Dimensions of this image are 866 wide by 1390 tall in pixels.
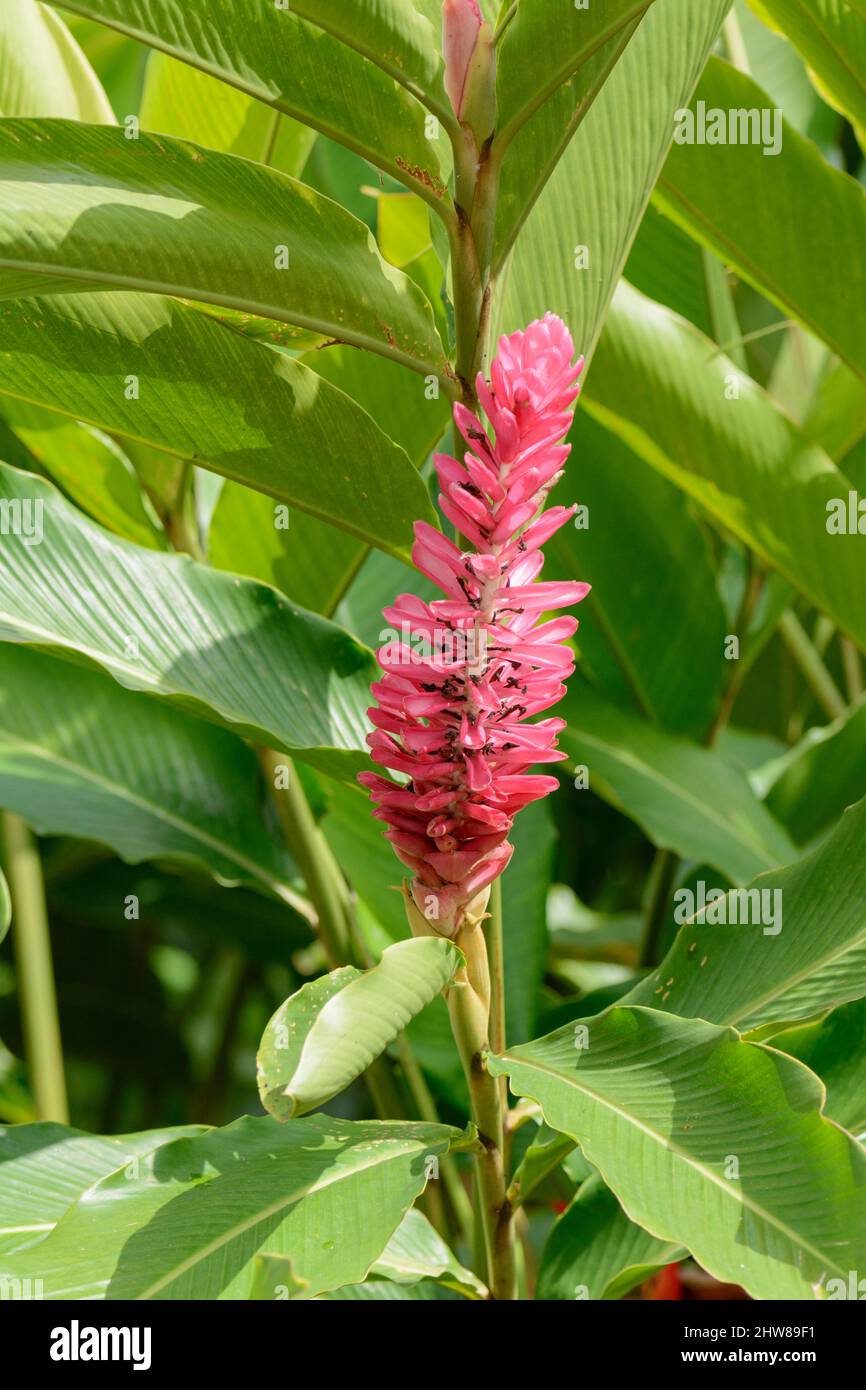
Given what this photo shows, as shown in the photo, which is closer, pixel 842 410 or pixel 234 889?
pixel 842 410

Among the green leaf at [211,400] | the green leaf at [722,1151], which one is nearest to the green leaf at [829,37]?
the green leaf at [211,400]

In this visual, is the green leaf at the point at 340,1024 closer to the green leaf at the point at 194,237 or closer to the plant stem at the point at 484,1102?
the plant stem at the point at 484,1102

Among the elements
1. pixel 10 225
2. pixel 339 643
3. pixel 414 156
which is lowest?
pixel 339 643

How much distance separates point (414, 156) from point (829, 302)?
64 cm

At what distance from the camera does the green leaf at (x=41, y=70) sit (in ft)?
3.16

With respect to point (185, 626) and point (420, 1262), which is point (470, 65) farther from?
point (420, 1262)

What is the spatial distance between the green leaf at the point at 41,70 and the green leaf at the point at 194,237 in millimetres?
336

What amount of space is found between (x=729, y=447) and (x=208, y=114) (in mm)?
564

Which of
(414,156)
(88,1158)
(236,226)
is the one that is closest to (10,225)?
(236,226)

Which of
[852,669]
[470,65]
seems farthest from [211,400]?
[852,669]

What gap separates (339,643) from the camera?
957 millimetres

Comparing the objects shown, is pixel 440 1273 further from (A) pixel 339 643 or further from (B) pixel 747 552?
(B) pixel 747 552

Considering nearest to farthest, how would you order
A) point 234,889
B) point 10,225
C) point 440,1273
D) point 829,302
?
point 10,225 < point 440,1273 < point 829,302 < point 234,889

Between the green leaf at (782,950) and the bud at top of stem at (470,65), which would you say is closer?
the bud at top of stem at (470,65)
